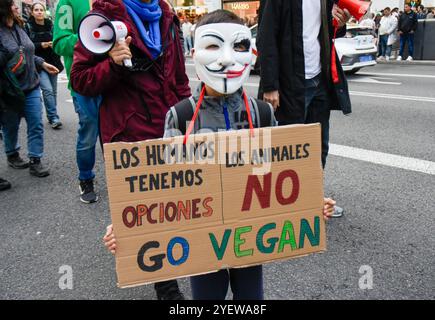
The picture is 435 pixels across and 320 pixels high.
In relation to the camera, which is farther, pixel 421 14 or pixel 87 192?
pixel 421 14

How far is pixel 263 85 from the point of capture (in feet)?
9.46

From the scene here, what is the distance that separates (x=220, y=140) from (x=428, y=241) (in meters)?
2.14

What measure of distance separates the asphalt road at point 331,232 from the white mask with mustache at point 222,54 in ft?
4.44

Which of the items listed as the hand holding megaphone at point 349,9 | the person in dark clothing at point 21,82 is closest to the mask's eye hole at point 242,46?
the hand holding megaphone at point 349,9

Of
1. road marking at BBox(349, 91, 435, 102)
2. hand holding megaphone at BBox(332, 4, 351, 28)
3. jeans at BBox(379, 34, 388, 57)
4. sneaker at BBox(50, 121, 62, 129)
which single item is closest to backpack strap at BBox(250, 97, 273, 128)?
hand holding megaphone at BBox(332, 4, 351, 28)

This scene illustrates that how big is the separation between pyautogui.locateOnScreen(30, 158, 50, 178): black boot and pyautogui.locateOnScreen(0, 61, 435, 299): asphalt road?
0.26 ft

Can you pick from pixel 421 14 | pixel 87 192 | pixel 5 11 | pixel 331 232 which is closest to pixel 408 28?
pixel 421 14

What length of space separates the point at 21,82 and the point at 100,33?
→ 118 inches

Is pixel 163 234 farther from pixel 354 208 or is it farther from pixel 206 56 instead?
pixel 354 208

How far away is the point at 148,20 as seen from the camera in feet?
7.44

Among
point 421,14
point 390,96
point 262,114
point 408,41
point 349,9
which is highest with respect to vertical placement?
point 421,14

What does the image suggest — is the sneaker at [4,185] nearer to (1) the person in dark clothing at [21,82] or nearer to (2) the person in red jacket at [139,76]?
(1) the person in dark clothing at [21,82]

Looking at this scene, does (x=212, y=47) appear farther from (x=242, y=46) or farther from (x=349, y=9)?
(x=349, y=9)

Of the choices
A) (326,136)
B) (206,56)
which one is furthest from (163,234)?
(326,136)
